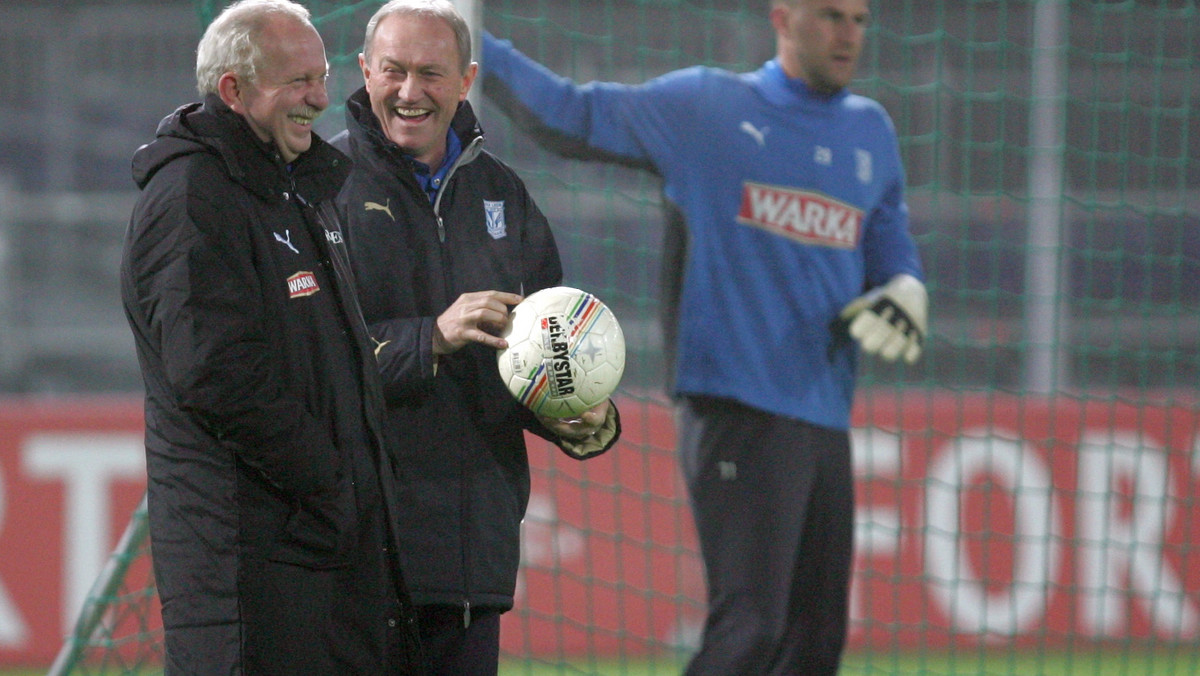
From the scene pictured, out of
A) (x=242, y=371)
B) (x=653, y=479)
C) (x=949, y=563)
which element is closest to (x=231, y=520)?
(x=242, y=371)

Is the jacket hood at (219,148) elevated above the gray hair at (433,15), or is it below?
below

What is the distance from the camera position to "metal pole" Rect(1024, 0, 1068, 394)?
270 inches

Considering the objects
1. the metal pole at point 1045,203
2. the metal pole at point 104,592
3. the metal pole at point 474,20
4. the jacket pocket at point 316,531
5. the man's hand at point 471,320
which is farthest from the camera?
the metal pole at point 1045,203

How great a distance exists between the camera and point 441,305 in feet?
9.23

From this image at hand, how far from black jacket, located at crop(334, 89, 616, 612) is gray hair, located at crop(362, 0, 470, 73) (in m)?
0.11

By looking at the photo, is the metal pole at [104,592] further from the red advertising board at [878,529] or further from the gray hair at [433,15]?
the red advertising board at [878,529]

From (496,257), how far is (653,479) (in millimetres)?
3200

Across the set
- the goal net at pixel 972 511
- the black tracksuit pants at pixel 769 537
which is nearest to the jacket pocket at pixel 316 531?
the black tracksuit pants at pixel 769 537

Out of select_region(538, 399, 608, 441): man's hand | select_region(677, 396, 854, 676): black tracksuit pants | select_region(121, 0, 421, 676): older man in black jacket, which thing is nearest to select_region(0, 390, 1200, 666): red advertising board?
select_region(677, 396, 854, 676): black tracksuit pants

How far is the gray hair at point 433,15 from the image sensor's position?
2.84 meters

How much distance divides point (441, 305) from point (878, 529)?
11.4 ft

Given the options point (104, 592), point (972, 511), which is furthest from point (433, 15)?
point (972, 511)

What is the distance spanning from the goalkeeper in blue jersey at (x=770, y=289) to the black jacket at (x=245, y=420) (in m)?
1.60

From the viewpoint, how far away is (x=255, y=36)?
2.31m
